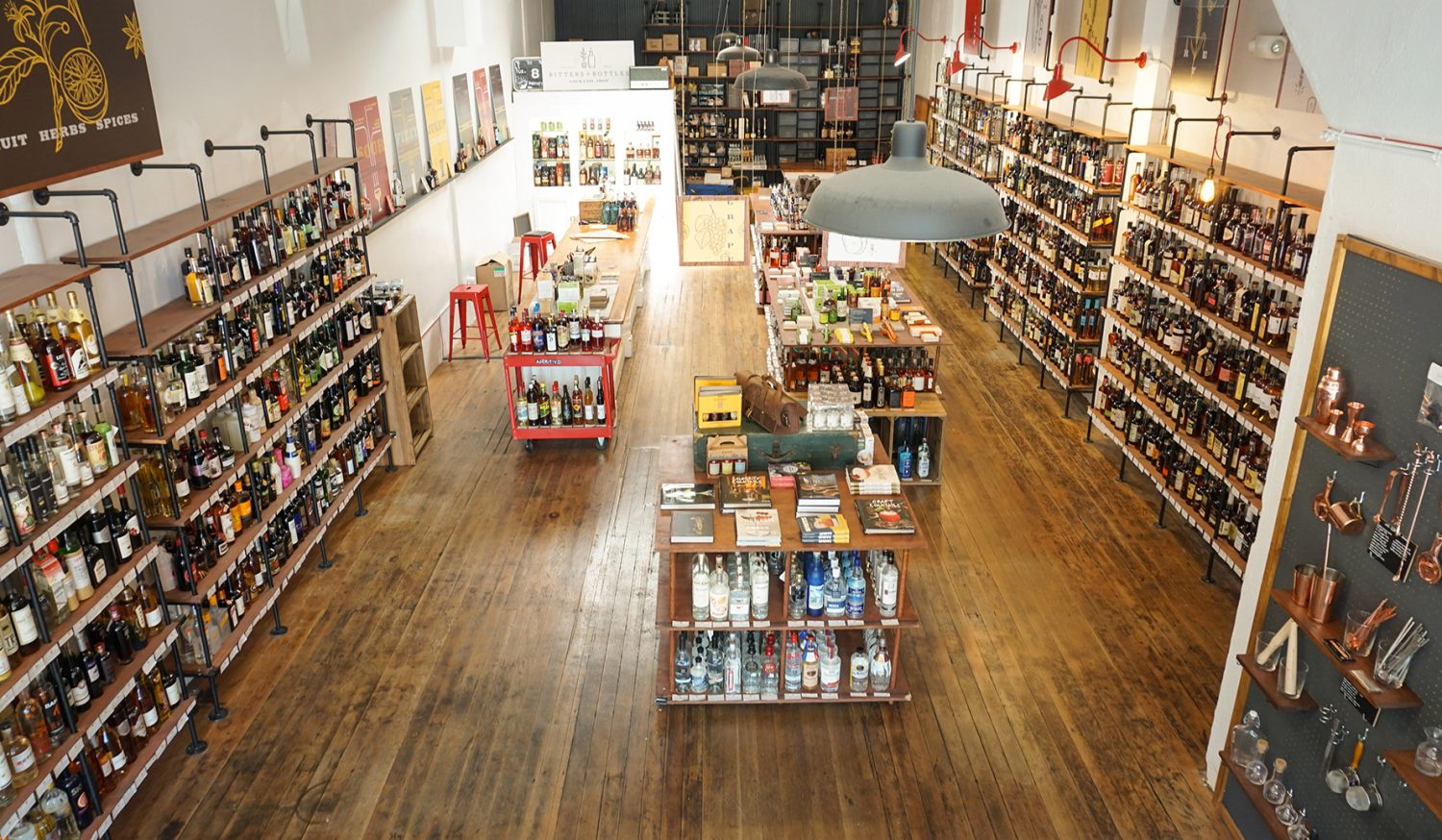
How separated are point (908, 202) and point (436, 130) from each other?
8.35m

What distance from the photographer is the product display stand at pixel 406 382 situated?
712 centimetres

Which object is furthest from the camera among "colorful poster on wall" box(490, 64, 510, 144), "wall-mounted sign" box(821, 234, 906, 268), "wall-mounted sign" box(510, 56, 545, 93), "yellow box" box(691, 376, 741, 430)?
"wall-mounted sign" box(510, 56, 545, 93)

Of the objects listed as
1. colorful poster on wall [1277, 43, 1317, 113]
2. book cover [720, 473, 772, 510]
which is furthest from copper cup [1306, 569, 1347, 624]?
colorful poster on wall [1277, 43, 1317, 113]

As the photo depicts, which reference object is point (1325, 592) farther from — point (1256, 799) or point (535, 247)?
point (535, 247)

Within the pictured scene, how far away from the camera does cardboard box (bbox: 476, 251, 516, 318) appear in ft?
36.8

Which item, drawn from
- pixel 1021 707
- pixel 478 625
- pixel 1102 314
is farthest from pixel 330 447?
pixel 1102 314

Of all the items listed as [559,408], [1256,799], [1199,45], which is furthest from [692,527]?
[1199,45]

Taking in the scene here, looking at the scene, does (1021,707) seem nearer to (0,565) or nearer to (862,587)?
(862,587)

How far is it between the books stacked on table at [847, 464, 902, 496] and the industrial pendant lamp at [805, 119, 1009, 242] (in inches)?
87.7

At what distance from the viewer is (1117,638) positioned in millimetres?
5340

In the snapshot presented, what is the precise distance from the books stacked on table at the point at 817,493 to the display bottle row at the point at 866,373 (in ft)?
6.65

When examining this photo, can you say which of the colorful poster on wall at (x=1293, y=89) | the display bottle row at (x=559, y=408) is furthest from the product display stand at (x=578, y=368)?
the colorful poster on wall at (x=1293, y=89)

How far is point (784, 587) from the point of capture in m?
4.73

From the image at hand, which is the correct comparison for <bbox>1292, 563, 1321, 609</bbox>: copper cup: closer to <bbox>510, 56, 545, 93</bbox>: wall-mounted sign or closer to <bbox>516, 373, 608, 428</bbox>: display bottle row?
<bbox>516, 373, 608, 428</bbox>: display bottle row
